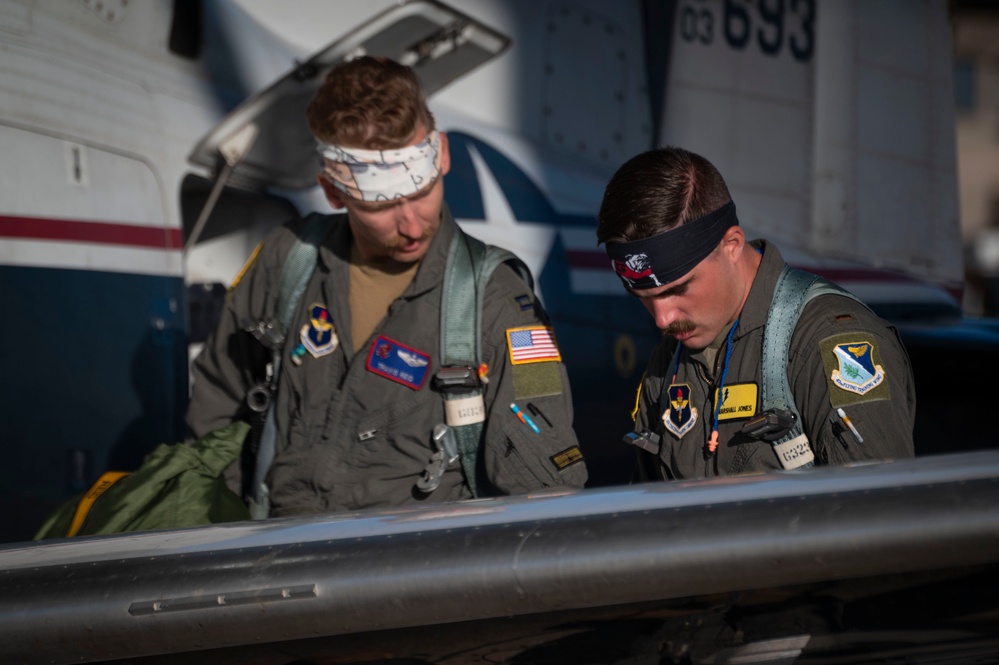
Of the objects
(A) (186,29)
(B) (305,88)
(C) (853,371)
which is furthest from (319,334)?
(A) (186,29)

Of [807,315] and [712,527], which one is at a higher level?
[807,315]

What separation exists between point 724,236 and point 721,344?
0.22 meters

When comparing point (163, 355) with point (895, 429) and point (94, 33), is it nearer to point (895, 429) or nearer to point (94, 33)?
point (94, 33)

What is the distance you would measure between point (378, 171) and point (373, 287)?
33 centimetres

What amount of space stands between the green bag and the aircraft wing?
588 mm

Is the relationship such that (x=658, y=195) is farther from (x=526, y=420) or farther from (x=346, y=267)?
(x=346, y=267)

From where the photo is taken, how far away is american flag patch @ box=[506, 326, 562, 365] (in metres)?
2.22

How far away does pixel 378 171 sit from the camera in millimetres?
2213

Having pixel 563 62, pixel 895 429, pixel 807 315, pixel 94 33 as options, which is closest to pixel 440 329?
pixel 807 315

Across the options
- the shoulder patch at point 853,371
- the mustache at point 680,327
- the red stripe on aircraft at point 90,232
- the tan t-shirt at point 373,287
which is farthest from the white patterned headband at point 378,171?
the red stripe on aircraft at point 90,232

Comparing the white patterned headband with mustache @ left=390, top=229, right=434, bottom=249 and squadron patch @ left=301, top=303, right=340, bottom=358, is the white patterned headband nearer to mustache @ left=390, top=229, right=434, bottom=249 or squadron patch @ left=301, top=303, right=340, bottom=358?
mustache @ left=390, top=229, right=434, bottom=249

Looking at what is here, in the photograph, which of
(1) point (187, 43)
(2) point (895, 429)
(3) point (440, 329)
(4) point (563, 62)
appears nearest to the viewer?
(2) point (895, 429)

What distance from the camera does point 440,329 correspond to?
7.41 ft

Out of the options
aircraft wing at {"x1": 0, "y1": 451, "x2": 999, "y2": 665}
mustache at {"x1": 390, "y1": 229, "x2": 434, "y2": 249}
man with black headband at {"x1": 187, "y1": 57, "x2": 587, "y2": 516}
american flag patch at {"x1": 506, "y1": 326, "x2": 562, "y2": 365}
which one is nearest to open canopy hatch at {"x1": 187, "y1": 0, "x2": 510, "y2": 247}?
man with black headband at {"x1": 187, "y1": 57, "x2": 587, "y2": 516}
